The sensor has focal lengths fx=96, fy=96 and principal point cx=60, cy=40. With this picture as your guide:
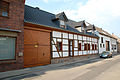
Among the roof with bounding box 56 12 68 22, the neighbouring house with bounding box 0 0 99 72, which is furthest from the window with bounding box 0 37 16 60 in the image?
the roof with bounding box 56 12 68 22

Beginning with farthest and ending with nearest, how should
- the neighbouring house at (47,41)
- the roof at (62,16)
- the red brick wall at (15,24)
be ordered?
the roof at (62,16) < the neighbouring house at (47,41) < the red brick wall at (15,24)

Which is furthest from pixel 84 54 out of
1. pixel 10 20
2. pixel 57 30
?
pixel 10 20

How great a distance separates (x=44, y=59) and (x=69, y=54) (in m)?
6.20

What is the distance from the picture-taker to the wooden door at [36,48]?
1059cm

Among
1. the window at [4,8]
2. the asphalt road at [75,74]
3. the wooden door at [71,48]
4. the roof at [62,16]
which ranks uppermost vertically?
the roof at [62,16]

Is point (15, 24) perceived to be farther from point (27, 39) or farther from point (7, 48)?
point (7, 48)

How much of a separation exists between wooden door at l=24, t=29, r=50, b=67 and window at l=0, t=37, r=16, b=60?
1460 mm

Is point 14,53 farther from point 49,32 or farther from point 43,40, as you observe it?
point 49,32

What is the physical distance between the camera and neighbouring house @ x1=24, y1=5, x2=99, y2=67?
10.9 meters

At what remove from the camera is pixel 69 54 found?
1725cm

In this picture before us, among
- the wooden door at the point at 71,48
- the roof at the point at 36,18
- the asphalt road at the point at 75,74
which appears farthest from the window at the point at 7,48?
the wooden door at the point at 71,48

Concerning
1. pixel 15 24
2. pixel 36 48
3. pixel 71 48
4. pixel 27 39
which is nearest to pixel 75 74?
pixel 36 48

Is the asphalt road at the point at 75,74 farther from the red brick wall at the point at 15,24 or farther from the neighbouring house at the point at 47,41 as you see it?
the neighbouring house at the point at 47,41

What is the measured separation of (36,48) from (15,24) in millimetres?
3660
